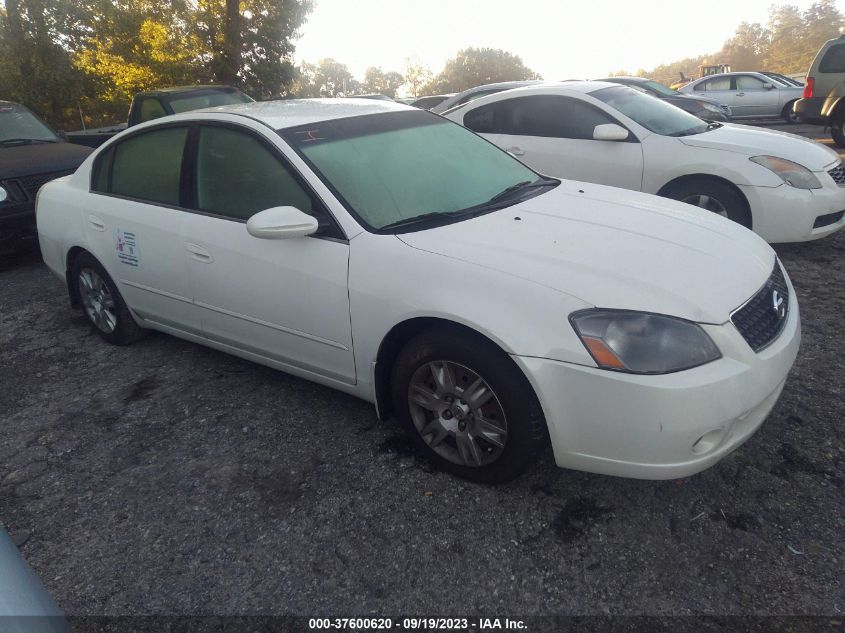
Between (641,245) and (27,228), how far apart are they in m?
6.00

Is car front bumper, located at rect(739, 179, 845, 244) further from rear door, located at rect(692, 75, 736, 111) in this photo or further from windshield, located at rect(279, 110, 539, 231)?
rear door, located at rect(692, 75, 736, 111)

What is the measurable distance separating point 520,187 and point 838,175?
3.62 m

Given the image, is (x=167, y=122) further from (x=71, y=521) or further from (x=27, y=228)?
(x=27, y=228)

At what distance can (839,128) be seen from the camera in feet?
37.3

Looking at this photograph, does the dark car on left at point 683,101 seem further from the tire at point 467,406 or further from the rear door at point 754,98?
the tire at point 467,406

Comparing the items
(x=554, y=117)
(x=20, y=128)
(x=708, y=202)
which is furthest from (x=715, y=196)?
(x=20, y=128)

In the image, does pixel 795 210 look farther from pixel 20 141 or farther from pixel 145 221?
pixel 20 141

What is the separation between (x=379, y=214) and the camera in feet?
10.3

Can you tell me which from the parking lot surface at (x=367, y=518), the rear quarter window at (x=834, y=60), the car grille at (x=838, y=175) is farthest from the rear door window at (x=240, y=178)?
the rear quarter window at (x=834, y=60)

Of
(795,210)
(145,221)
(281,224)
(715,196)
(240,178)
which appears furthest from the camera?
(715,196)

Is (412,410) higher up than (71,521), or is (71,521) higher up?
(412,410)

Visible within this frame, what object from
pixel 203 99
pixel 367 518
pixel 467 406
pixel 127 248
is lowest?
pixel 367 518

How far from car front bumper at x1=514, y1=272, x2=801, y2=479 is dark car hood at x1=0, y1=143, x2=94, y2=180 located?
613cm

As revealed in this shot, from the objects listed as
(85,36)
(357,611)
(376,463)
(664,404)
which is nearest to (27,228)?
(376,463)
